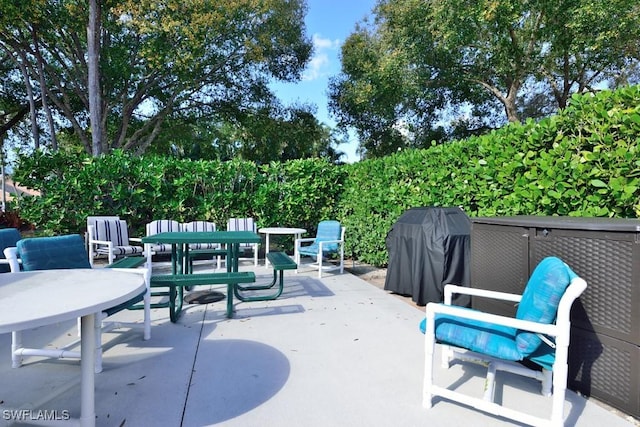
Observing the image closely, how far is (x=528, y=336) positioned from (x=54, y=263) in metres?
3.44

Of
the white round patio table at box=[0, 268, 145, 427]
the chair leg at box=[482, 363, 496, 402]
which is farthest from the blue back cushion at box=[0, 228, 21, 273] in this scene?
the chair leg at box=[482, 363, 496, 402]

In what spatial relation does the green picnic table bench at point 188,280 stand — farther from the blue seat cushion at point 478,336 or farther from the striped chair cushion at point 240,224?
the striped chair cushion at point 240,224

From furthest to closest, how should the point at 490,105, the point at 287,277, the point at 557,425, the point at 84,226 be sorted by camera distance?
1. the point at 490,105
2. the point at 84,226
3. the point at 287,277
4. the point at 557,425

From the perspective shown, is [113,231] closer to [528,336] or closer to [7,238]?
[7,238]

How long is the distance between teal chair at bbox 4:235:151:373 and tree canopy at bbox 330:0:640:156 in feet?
30.0

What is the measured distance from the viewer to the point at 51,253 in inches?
112

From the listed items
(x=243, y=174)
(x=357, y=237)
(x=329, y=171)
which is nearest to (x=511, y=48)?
(x=329, y=171)

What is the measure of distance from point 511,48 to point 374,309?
9695mm

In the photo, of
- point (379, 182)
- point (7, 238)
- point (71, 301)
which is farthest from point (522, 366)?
point (7, 238)

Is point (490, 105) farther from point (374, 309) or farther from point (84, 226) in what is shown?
point (84, 226)

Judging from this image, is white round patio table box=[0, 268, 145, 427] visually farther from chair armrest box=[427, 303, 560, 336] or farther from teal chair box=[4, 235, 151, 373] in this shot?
chair armrest box=[427, 303, 560, 336]

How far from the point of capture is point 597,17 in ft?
26.0

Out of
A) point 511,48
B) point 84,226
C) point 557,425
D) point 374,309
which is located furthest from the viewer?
point 511,48

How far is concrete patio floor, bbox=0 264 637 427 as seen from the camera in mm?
2043
